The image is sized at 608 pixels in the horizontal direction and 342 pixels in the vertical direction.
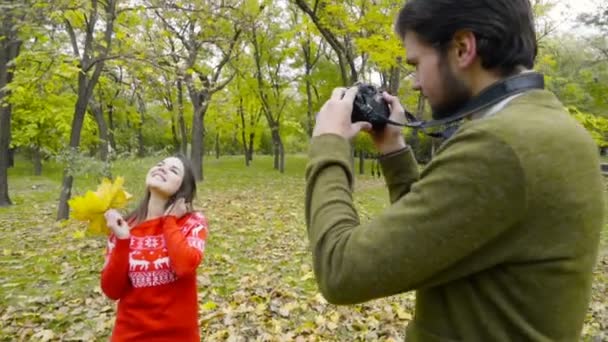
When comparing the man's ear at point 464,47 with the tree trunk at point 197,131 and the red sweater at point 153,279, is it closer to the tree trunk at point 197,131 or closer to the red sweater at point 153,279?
the red sweater at point 153,279

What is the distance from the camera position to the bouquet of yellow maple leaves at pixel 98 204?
2318 millimetres

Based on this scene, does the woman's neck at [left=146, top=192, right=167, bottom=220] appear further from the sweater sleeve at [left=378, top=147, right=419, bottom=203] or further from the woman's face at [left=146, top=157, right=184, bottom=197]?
the sweater sleeve at [left=378, top=147, right=419, bottom=203]

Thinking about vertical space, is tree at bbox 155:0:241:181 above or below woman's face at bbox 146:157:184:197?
above

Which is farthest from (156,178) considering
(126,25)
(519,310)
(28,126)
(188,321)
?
(28,126)

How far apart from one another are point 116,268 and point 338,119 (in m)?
1.90

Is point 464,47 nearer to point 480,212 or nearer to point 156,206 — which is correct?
point 480,212

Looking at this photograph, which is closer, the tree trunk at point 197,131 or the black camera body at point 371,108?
the black camera body at point 371,108

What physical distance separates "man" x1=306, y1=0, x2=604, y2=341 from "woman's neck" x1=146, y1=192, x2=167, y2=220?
1869 mm

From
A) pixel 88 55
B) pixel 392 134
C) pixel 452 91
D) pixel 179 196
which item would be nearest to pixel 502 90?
pixel 452 91

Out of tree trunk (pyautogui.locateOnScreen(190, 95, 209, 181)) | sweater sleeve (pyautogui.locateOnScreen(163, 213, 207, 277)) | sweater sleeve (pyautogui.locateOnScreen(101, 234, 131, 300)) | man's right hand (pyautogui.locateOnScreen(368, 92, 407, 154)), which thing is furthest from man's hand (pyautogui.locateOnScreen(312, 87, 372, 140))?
tree trunk (pyautogui.locateOnScreen(190, 95, 209, 181))

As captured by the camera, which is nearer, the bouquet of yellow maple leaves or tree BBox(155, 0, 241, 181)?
the bouquet of yellow maple leaves

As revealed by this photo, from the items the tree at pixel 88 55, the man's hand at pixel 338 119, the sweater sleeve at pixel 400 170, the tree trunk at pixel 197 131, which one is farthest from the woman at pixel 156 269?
the tree trunk at pixel 197 131

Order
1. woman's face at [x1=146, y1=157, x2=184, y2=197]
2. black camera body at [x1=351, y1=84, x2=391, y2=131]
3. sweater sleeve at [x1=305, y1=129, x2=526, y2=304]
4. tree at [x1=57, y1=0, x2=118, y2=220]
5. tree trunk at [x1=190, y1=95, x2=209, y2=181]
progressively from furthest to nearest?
1. tree trunk at [x1=190, y1=95, x2=209, y2=181]
2. tree at [x1=57, y1=0, x2=118, y2=220]
3. woman's face at [x1=146, y1=157, x2=184, y2=197]
4. black camera body at [x1=351, y1=84, x2=391, y2=131]
5. sweater sleeve at [x1=305, y1=129, x2=526, y2=304]

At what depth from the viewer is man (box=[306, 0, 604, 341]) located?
868mm
